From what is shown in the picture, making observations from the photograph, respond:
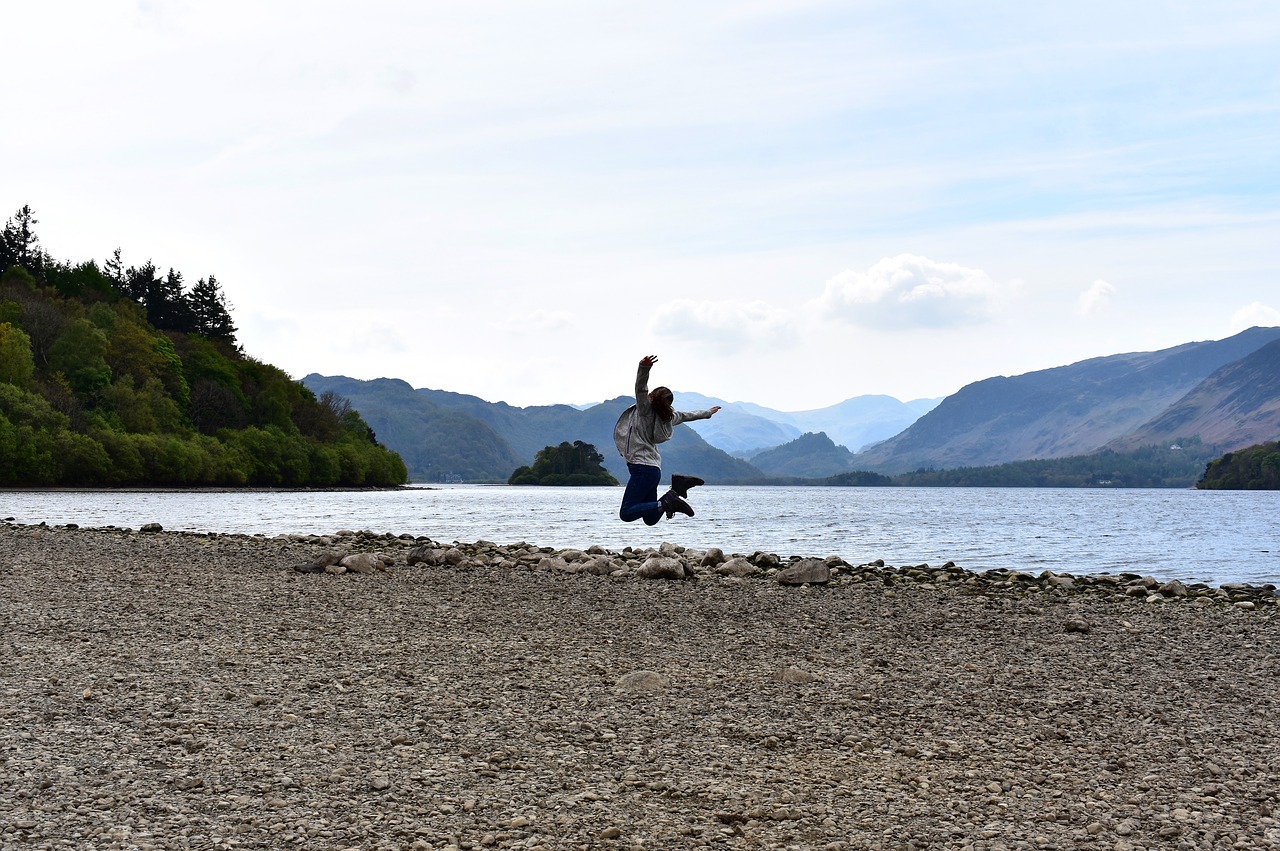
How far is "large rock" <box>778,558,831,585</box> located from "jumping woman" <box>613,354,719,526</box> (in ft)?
31.5

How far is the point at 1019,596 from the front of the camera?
75.3ft

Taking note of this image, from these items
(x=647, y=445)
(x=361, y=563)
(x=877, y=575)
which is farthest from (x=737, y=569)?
(x=647, y=445)

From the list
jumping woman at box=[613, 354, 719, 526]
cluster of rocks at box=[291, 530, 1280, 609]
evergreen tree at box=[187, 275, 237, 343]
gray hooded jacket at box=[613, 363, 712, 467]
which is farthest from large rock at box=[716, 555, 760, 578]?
evergreen tree at box=[187, 275, 237, 343]

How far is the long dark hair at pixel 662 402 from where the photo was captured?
1427 cm

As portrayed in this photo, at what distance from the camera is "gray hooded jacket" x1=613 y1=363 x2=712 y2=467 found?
14.6 m

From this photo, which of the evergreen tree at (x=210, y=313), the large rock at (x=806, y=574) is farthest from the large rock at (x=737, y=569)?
the evergreen tree at (x=210, y=313)

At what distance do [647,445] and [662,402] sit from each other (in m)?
0.72

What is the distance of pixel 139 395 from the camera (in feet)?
380

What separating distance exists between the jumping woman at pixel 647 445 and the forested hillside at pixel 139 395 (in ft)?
297

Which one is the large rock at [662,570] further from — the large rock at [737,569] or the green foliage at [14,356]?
the green foliage at [14,356]

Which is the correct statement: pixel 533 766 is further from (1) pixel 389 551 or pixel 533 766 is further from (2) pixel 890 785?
(1) pixel 389 551

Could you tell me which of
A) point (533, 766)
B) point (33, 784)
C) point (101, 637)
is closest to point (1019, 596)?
point (533, 766)

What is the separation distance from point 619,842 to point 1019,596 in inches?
698

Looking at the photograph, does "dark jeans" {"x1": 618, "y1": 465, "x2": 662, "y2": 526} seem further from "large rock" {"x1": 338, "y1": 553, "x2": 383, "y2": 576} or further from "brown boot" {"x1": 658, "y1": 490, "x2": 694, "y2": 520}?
"large rock" {"x1": 338, "y1": 553, "x2": 383, "y2": 576}
